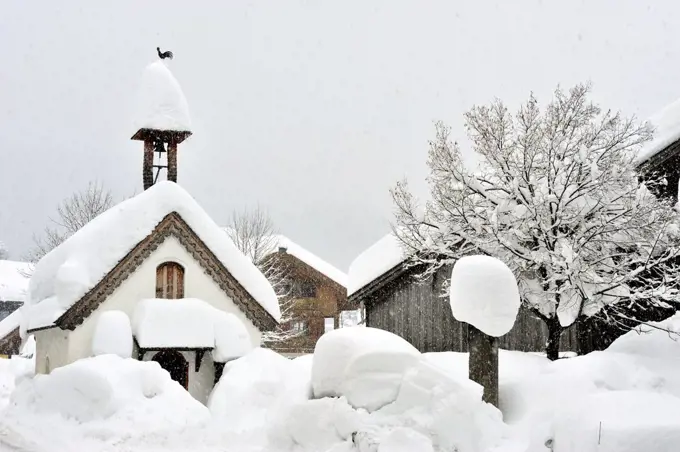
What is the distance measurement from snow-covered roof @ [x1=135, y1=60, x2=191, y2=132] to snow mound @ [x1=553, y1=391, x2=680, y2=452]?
59.3 ft

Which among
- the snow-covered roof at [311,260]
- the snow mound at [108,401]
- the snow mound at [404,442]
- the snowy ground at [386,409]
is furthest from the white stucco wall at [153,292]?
the snow-covered roof at [311,260]

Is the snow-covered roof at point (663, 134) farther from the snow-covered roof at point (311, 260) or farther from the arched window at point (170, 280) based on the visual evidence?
the snow-covered roof at point (311, 260)

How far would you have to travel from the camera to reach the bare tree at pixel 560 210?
13.2 metres

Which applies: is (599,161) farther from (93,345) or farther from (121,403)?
(93,345)

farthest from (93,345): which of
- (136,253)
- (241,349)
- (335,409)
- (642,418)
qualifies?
(642,418)

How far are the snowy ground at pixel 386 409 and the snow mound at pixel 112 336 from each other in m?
4.32

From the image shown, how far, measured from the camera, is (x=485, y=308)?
10469 millimetres

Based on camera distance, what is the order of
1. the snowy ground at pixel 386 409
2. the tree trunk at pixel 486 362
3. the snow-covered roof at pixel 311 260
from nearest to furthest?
the snowy ground at pixel 386 409, the tree trunk at pixel 486 362, the snow-covered roof at pixel 311 260

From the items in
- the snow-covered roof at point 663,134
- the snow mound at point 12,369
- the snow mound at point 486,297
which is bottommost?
the snow mound at point 12,369

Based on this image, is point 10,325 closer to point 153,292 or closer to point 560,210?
point 153,292

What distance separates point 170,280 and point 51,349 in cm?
415

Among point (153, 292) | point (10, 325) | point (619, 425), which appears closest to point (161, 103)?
point (153, 292)

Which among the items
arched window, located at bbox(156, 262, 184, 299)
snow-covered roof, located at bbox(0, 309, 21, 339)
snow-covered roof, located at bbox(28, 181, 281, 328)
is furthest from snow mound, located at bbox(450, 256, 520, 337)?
snow-covered roof, located at bbox(0, 309, 21, 339)

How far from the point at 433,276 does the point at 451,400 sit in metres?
9.69
